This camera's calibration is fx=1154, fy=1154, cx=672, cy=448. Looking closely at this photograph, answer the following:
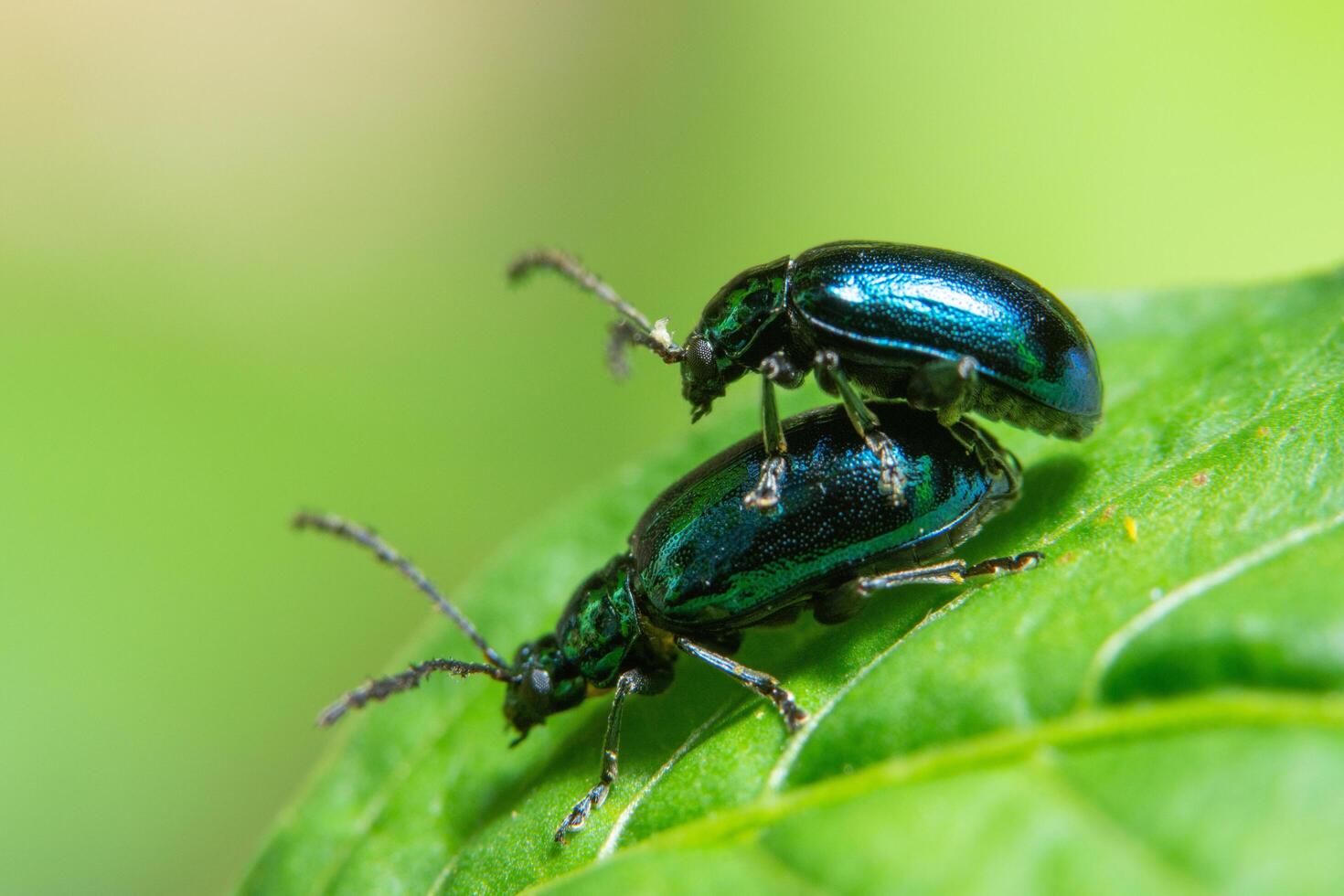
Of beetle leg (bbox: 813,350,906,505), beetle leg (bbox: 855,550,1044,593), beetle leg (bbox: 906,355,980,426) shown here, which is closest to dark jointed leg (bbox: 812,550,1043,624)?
beetle leg (bbox: 855,550,1044,593)

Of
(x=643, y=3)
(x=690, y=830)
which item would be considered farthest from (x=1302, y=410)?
(x=643, y=3)

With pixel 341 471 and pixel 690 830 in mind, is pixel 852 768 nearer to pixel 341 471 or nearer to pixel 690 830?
pixel 690 830

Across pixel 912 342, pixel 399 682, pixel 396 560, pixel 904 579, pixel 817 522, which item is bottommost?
pixel 904 579

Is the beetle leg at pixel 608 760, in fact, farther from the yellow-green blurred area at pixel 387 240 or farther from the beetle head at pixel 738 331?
the yellow-green blurred area at pixel 387 240

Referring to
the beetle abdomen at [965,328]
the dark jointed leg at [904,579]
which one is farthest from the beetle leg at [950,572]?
the beetle abdomen at [965,328]

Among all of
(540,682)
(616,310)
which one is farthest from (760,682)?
(616,310)

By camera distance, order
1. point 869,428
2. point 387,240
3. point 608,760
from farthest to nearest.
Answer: point 387,240 → point 869,428 → point 608,760

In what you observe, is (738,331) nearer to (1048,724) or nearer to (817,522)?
(817,522)
